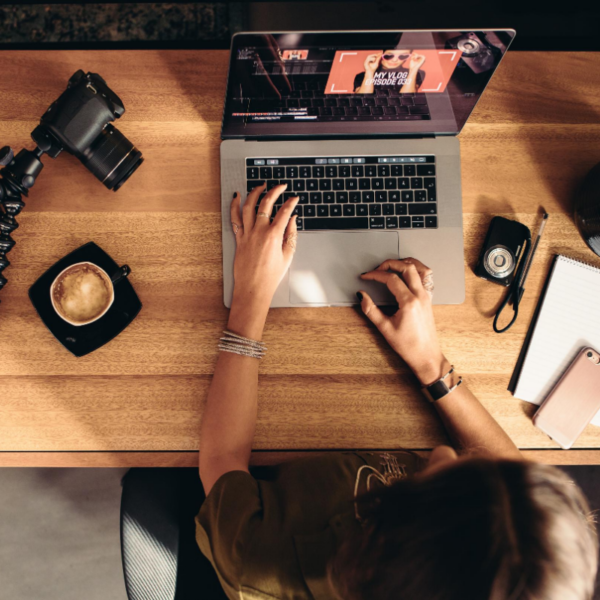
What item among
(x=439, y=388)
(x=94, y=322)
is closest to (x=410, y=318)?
(x=439, y=388)

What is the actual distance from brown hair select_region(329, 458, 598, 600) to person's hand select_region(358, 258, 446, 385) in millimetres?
236

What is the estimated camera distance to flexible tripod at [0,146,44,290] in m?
0.72

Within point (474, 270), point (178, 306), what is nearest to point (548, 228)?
point (474, 270)

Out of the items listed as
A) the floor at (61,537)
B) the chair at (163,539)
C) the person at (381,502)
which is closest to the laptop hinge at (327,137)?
the person at (381,502)

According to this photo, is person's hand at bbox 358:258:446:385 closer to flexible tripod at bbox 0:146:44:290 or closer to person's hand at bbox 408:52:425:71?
person's hand at bbox 408:52:425:71

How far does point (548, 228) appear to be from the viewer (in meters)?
0.85

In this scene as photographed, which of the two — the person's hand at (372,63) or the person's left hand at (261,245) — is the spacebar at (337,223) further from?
the person's hand at (372,63)

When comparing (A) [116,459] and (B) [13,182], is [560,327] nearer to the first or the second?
(A) [116,459]

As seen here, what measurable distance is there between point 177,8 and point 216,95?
1035 mm

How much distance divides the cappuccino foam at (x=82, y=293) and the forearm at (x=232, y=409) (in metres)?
0.23

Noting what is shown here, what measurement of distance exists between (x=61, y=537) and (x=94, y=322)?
998 millimetres

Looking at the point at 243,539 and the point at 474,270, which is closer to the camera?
the point at 243,539

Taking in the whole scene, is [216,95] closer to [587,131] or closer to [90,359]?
[90,359]

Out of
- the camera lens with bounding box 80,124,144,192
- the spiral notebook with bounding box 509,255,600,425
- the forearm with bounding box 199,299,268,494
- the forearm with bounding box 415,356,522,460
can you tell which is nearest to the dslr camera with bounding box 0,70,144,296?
the camera lens with bounding box 80,124,144,192
